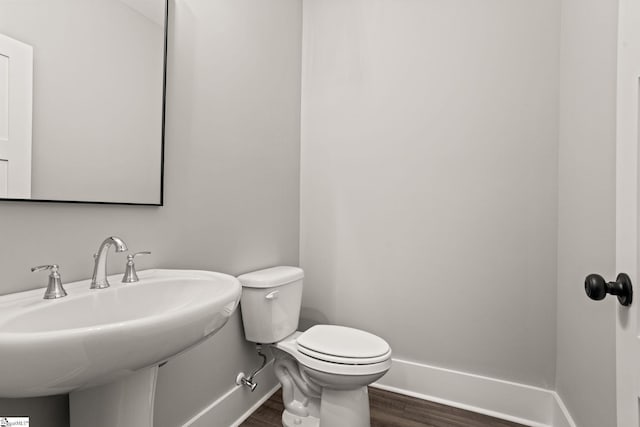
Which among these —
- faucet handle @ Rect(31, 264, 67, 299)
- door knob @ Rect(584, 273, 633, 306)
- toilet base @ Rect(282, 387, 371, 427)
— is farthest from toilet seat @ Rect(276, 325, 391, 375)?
faucet handle @ Rect(31, 264, 67, 299)

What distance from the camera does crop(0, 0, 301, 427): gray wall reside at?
0.91 metres

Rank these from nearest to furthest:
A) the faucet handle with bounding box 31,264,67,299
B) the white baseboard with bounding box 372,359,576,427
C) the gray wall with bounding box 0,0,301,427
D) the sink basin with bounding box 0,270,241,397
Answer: the sink basin with bounding box 0,270,241,397
the faucet handle with bounding box 31,264,67,299
the gray wall with bounding box 0,0,301,427
the white baseboard with bounding box 372,359,576,427

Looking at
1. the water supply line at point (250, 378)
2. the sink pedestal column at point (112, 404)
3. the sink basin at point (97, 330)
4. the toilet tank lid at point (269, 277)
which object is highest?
the sink basin at point (97, 330)

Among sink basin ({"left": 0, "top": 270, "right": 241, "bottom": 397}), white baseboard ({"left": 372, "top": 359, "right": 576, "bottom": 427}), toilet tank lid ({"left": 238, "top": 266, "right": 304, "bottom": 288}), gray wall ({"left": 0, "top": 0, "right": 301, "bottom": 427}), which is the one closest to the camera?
sink basin ({"left": 0, "top": 270, "right": 241, "bottom": 397})

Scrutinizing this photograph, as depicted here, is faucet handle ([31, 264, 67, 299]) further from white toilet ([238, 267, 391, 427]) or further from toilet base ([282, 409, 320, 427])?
toilet base ([282, 409, 320, 427])

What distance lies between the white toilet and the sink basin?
52 cm

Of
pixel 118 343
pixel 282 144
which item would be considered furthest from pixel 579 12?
pixel 118 343

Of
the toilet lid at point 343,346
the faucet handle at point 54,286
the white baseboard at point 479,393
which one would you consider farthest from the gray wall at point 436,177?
the faucet handle at point 54,286

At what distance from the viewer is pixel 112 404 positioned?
832mm

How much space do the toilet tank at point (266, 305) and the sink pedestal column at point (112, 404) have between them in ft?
2.10

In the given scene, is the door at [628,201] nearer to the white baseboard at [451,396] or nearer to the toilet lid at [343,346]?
the toilet lid at [343,346]

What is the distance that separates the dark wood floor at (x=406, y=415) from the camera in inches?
62.1

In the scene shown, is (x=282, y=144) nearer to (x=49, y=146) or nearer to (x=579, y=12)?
(x=49, y=146)

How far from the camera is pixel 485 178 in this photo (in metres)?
1.70
